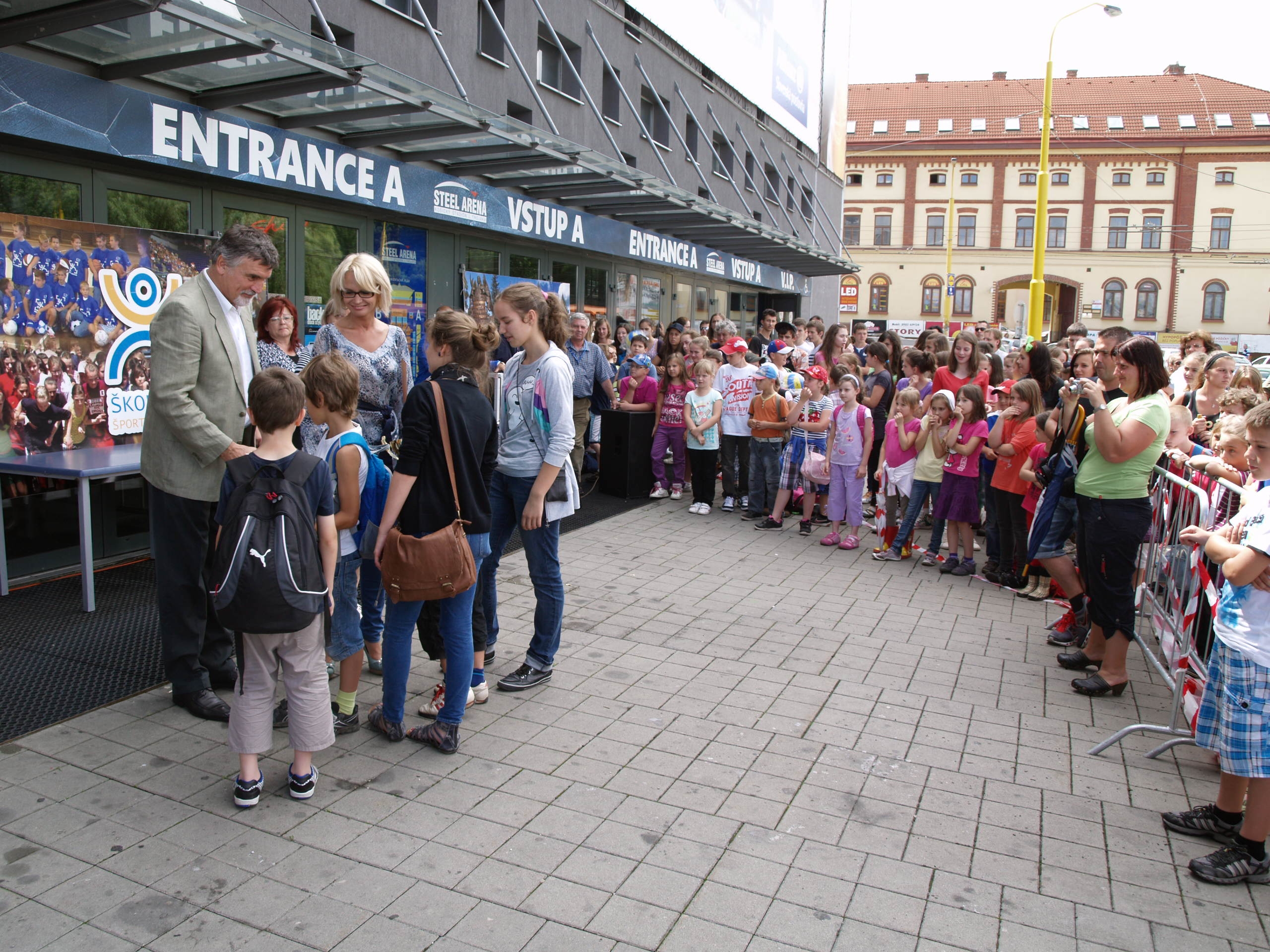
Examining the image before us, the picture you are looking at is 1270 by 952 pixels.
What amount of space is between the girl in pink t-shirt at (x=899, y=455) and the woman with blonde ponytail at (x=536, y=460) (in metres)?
4.17

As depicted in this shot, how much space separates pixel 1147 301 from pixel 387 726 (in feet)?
207

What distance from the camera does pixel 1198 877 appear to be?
3.20 meters

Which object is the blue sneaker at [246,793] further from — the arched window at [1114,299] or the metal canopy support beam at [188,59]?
the arched window at [1114,299]

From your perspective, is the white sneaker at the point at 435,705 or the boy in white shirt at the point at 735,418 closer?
the white sneaker at the point at 435,705

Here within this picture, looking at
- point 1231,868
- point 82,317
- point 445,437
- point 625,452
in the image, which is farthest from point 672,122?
point 1231,868

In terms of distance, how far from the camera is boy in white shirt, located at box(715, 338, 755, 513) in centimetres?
933

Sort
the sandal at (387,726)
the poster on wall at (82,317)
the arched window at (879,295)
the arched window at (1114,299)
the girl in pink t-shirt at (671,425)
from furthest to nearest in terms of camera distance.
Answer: the arched window at (879,295) → the arched window at (1114,299) → the girl in pink t-shirt at (671,425) → the poster on wall at (82,317) → the sandal at (387,726)

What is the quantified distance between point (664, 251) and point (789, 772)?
12038 mm

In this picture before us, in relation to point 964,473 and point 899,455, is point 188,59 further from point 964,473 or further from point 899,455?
point 964,473

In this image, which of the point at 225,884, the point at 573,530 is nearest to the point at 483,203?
the point at 573,530

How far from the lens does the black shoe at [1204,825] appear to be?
344cm

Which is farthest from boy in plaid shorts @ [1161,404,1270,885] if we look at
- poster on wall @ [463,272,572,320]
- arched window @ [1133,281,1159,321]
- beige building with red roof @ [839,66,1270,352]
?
arched window @ [1133,281,1159,321]

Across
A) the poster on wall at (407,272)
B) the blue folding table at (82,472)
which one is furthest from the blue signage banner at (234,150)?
the blue folding table at (82,472)

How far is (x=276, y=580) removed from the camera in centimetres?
320
